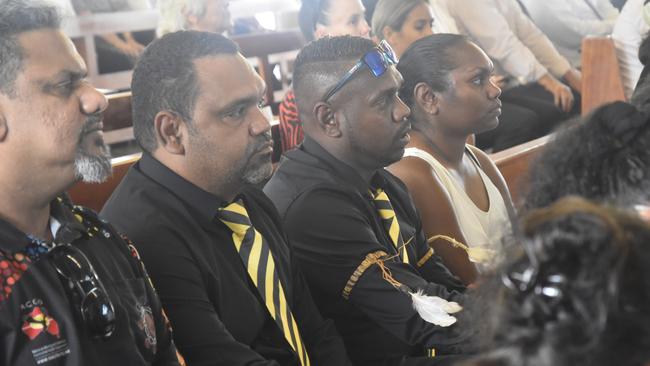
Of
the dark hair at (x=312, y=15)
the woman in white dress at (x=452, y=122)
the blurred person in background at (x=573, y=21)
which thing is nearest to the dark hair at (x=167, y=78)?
the woman in white dress at (x=452, y=122)

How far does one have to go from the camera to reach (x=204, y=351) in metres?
1.55

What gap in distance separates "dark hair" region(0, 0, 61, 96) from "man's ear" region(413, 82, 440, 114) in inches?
50.7

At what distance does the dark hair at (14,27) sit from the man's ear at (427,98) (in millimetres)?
1288

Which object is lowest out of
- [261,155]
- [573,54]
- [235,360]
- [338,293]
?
[573,54]

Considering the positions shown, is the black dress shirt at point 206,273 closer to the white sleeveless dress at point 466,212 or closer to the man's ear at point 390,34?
the white sleeveless dress at point 466,212

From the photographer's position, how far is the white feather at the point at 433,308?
1827mm

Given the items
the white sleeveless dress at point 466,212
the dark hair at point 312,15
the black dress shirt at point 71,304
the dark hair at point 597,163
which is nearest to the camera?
the dark hair at point 597,163

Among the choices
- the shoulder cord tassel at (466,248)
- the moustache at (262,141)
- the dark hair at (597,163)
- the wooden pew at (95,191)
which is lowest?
the shoulder cord tassel at (466,248)

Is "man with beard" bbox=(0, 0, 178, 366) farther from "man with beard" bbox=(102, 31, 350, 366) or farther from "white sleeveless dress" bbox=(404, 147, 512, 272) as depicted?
"white sleeveless dress" bbox=(404, 147, 512, 272)

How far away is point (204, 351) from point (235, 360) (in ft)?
0.19

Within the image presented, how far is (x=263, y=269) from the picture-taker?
1.72 m

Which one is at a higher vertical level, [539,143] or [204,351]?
[204,351]

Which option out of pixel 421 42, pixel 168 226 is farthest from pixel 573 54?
pixel 168 226

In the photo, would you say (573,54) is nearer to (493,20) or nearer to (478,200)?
(493,20)
